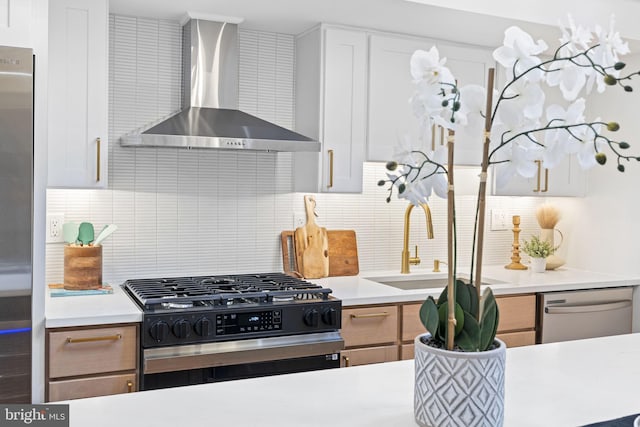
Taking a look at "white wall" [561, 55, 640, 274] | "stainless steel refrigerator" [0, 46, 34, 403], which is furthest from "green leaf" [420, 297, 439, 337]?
"white wall" [561, 55, 640, 274]

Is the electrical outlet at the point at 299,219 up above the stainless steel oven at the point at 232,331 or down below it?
above

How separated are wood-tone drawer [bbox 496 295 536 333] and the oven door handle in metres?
0.98

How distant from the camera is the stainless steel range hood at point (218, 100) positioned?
3.06m

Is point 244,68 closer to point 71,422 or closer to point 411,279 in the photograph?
point 411,279

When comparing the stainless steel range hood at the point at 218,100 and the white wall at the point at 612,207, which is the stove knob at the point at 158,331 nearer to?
the stainless steel range hood at the point at 218,100

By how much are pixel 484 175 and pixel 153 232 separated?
2.48m

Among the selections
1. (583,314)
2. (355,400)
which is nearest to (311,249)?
(583,314)

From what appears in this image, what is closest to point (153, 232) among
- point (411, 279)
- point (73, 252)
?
point (73, 252)

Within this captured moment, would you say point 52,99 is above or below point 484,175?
above

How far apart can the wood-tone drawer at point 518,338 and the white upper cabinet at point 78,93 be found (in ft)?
7.15

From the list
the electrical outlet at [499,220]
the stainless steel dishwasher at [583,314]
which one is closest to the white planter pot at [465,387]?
the stainless steel dishwasher at [583,314]

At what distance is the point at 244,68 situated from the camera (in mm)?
3512

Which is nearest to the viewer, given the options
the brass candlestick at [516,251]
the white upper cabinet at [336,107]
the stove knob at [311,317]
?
the stove knob at [311,317]

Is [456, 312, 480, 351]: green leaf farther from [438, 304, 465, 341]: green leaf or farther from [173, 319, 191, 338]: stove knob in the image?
[173, 319, 191, 338]: stove knob
